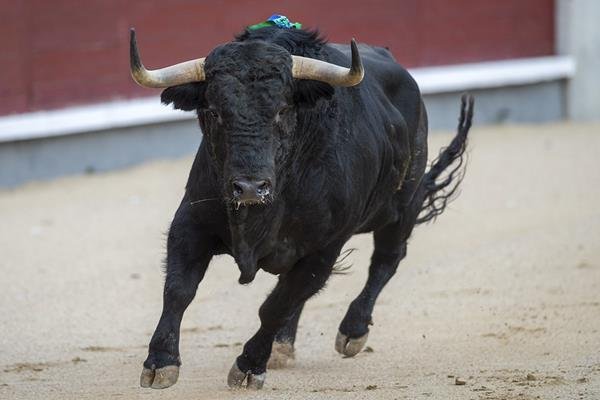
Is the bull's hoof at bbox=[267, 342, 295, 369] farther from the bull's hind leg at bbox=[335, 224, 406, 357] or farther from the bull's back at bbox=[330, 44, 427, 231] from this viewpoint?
the bull's back at bbox=[330, 44, 427, 231]

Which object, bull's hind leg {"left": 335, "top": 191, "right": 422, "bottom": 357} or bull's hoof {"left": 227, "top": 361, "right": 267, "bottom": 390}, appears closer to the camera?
bull's hoof {"left": 227, "top": 361, "right": 267, "bottom": 390}

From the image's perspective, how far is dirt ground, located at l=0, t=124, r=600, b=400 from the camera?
183 inches

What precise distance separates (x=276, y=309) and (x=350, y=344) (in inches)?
30.0

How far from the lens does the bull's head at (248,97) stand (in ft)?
12.4

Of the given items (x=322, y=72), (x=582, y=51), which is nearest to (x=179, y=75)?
(x=322, y=72)

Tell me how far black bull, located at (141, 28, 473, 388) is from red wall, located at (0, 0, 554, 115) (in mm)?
4634

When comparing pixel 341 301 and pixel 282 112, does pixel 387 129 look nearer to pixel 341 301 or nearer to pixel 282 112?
pixel 282 112

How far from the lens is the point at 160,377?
3.98m

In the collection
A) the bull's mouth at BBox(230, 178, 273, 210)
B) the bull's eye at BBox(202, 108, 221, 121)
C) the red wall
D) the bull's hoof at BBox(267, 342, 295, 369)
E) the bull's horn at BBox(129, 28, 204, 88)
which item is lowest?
the bull's hoof at BBox(267, 342, 295, 369)

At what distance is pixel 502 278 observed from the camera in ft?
21.7

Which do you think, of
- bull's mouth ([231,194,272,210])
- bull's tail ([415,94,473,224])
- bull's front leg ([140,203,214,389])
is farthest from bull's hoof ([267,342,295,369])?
bull's mouth ([231,194,272,210])

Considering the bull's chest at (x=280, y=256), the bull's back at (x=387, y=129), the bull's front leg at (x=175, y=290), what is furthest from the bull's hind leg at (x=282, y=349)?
the bull's front leg at (x=175, y=290)

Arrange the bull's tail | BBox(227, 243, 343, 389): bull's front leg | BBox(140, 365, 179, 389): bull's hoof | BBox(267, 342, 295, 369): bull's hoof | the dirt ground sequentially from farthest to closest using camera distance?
1. the bull's tail
2. BBox(267, 342, 295, 369): bull's hoof
3. the dirt ground
4. BBox(227, 243, 343, 389): bull's front leg
5. BBox(140, 365, 179, 389): bull's hoof

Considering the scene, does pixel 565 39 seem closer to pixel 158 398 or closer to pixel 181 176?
pixel 181 176
